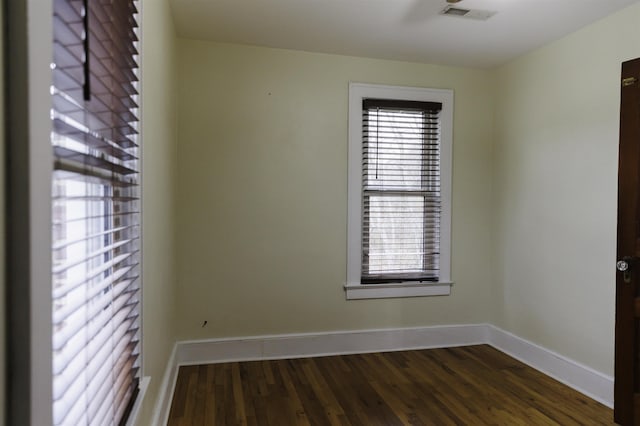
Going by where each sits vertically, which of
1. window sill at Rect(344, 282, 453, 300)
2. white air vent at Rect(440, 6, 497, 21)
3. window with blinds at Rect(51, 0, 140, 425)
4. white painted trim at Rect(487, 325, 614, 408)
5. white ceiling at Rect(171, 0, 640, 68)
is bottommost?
white painted trim at Rect(487, 325, 614, 408)

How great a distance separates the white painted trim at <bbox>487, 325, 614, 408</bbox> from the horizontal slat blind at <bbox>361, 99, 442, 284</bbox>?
78 cm

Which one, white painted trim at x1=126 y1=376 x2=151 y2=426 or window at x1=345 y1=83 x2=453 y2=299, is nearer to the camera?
white painted trim at x1=126 y1=376 x2=151 y2=426

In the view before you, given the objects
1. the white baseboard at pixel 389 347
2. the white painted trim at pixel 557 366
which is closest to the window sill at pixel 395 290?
the white baseboard at pixel 389 347

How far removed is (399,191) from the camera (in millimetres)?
3441

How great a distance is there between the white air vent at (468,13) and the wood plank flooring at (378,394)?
2477 mm

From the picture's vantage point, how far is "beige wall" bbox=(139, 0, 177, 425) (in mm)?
1662

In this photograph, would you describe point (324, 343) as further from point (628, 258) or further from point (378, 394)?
point (628, 258)

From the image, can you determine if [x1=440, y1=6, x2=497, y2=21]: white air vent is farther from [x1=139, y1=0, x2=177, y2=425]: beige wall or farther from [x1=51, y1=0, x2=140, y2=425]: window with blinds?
[x1=51, y1=0, x2=140, y2=425]: window with blinds

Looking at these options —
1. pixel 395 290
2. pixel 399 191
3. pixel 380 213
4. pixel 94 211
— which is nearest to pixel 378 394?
pixel 395 290

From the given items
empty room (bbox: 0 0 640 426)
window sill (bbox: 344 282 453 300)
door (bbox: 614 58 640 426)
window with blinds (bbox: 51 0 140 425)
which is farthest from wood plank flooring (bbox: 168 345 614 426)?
window with blinds (bbox: 51 0 140 425)

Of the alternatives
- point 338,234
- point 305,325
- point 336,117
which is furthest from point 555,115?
point 305,325

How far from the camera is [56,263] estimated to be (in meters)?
0.75

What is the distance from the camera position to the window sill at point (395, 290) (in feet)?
11.1

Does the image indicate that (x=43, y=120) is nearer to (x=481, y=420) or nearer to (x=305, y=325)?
(x=481, y=420)
